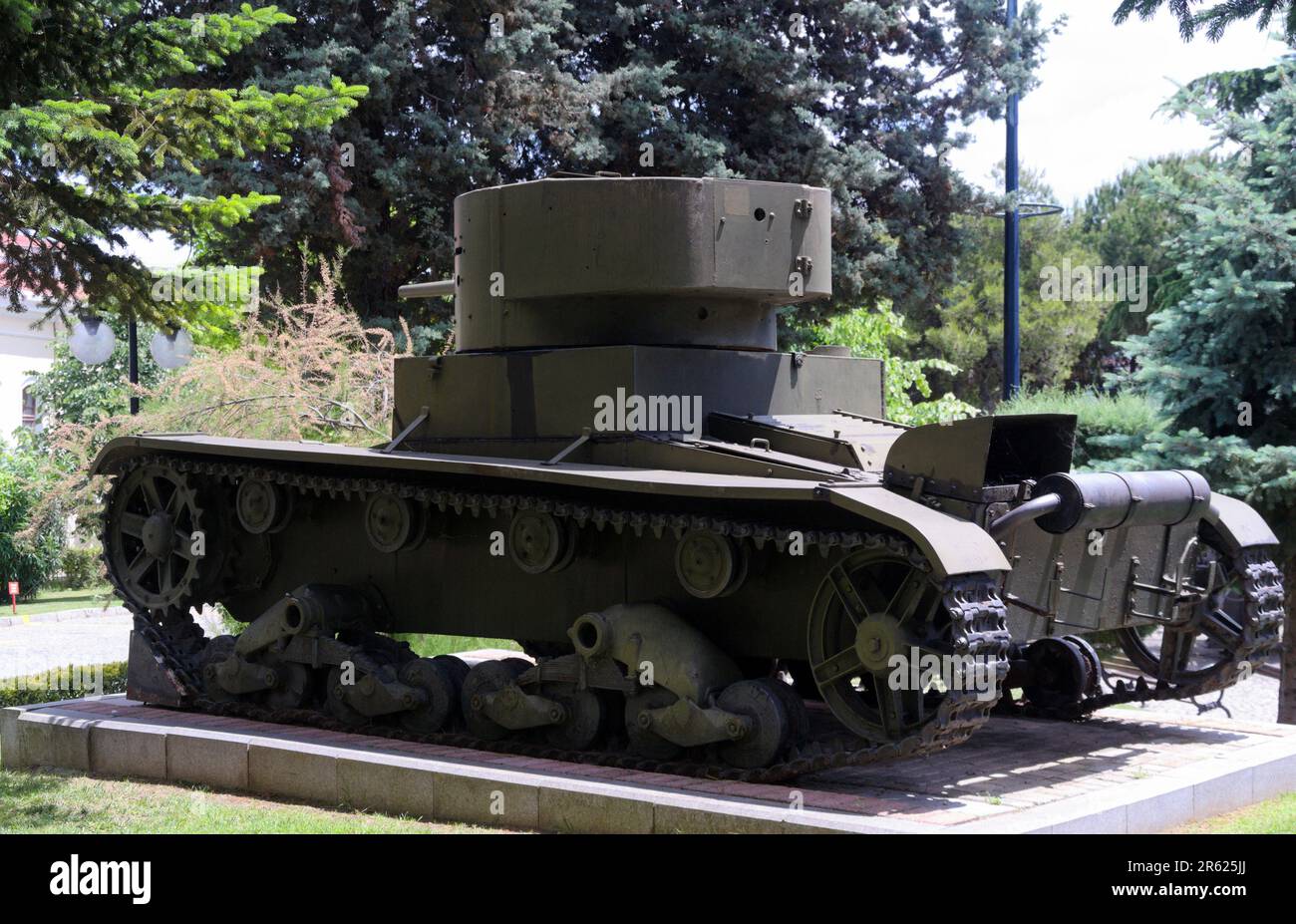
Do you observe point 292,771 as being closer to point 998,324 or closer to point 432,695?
point 432,695

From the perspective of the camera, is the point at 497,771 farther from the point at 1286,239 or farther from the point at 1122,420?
the point at 1122,420

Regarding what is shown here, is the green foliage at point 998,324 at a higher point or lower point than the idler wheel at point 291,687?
higher

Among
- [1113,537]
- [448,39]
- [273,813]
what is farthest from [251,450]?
[448,39]

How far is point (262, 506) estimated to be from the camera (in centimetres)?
1192

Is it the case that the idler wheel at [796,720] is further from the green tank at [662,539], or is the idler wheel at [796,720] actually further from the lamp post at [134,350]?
the lamp post at [134,350]

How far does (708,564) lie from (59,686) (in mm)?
8274

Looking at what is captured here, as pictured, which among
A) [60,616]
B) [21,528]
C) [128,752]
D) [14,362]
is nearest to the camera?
[128,752]

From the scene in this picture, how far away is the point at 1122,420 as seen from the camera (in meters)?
17.8

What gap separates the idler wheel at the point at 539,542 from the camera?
10375mm

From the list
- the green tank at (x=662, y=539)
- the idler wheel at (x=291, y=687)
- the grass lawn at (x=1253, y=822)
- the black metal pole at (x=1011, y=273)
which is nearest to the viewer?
the grass lawn at (x=1253, y=822)

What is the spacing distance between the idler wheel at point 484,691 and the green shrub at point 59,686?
498cm

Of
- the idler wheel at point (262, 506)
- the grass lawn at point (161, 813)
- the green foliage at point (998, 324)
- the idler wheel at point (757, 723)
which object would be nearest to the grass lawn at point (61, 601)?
the idler wheel at point (262, 506)

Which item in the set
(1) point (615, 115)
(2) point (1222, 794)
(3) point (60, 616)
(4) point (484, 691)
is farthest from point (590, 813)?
(3) point (60, 616)

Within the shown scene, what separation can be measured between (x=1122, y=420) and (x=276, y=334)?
35.7 ft
